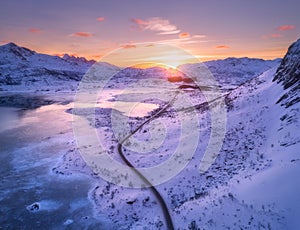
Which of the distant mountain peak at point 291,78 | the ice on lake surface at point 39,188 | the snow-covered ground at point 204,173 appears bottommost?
the ice on lake surface at point 39,188

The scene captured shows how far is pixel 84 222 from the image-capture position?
13742mm

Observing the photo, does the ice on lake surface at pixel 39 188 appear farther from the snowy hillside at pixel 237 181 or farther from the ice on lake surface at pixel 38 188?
the snowy hillside at pixel 237 181

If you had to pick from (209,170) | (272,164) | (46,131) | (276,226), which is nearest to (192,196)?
(209,170)

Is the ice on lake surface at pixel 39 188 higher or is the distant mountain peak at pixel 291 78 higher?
the distant mountain peak at pixel 291 78

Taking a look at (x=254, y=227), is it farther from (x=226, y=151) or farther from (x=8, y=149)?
(x=8, y=149)

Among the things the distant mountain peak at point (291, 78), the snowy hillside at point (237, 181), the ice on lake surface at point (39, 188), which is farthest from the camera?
the distant mountain peak at point (291, 78)

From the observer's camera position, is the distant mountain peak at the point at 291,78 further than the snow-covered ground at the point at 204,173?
Yes

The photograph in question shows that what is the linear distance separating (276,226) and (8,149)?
1059 inches

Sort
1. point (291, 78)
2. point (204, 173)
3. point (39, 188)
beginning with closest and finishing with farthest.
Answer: point (204, 173) < point (39, 188) < point (291, 78)

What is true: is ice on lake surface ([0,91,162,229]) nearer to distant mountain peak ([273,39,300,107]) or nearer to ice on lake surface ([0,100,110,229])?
ice on lake surface ([0,100,110,229])

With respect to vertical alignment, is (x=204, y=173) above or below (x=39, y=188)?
above

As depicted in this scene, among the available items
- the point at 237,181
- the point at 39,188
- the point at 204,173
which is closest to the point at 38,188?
the point at 39,188

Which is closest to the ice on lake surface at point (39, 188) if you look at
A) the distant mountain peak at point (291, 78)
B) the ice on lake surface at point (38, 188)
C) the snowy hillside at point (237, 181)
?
the ice on lake surface at point (38, 188)

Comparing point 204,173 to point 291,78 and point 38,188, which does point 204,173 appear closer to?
point 38,188
